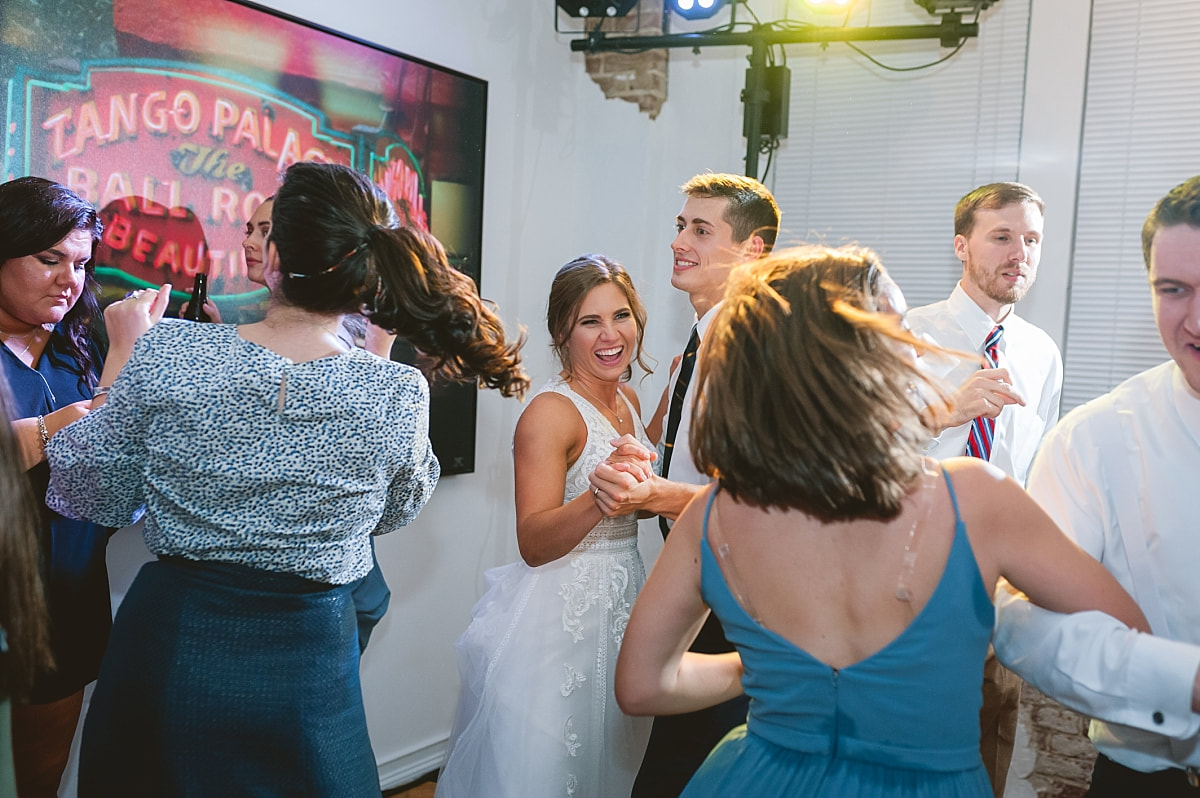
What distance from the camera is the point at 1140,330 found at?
3.40 metres

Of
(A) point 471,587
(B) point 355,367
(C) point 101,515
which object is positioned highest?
(B) point 355,367

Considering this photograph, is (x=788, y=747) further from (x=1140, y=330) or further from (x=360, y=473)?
(x=1140, y=330)

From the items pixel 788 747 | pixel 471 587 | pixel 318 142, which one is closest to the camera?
pixel 788 747

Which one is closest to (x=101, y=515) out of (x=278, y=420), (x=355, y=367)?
(x=278, y=420)

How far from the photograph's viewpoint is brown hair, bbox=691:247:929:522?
3.71 feet

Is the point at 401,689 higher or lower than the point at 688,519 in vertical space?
lower

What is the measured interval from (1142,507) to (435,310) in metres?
1.15

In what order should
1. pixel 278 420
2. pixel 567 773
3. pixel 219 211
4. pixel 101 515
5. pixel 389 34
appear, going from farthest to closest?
pixel 389 34 → pixel 219 211 → pixel 567 773 → pixel 101 515 → pixel 278 420

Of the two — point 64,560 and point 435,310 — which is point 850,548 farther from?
point 64,560

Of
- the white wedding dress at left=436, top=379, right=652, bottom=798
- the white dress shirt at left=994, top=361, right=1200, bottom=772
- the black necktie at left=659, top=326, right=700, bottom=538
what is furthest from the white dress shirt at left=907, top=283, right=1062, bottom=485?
the white dress shirt at left=994, top=361, right=1200, bottom=772

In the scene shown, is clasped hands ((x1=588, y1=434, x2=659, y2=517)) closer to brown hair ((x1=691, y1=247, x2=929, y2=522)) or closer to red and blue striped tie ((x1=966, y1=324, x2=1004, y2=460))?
brown hair ((x1=691, y1=247, x2=929, y2=522))

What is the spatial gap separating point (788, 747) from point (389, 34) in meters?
2.76

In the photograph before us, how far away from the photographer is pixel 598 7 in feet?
12.4

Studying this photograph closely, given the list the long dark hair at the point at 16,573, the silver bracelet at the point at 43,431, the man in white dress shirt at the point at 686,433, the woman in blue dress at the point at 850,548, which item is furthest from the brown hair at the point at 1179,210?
the silver bracelet at the point at 43,431
